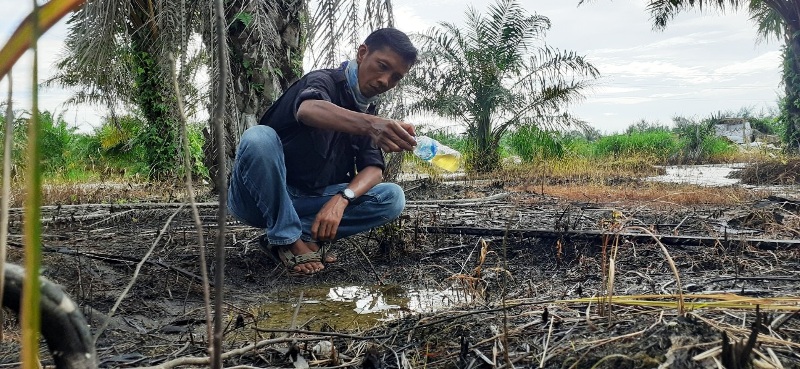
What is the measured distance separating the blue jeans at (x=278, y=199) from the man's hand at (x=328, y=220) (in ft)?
0.48

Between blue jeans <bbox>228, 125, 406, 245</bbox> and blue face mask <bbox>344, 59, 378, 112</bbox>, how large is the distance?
51cm

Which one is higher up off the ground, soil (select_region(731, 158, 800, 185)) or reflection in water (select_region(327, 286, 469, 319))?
soil (select_region(731, 158, 800, 185))

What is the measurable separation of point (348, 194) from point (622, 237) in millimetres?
1639

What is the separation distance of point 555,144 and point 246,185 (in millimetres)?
10879

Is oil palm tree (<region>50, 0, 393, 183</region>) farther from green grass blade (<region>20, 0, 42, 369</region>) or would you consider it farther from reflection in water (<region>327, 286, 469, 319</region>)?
green grass blade (<region>20, 0, 42, 369</region>)

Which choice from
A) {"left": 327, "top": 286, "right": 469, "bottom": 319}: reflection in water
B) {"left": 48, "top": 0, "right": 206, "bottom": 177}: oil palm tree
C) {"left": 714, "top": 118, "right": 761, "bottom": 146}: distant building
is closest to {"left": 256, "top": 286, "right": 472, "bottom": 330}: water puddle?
{"left": 327, "top": 286, "right": 469, "bottom": 319}: reflection in water

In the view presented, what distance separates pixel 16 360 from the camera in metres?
1.72

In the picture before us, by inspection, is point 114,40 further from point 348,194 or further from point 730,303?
point 730,303

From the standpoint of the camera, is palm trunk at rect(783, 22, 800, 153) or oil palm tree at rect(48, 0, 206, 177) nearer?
oil palm tree at rect(48, 0, 206, 177)

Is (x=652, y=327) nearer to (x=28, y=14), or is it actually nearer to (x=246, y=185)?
(x=28, y=14)

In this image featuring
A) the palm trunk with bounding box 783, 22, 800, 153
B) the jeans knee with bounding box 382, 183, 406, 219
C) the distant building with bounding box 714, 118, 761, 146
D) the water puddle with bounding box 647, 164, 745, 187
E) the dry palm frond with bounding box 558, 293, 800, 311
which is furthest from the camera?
the distant building with bounding box 714, 118, 761, 146

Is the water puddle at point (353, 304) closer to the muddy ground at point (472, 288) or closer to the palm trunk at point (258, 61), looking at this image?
the muddy ground at point (472, 288)

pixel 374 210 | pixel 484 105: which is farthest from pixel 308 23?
pixel 484 105

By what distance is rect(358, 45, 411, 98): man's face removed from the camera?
10.4 feet
